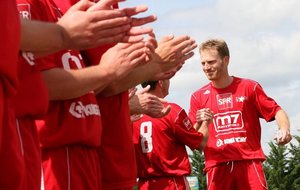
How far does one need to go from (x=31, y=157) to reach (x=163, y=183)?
593cm

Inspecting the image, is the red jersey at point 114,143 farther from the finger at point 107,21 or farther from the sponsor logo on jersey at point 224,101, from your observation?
the sponsor logo on jersey at point 224,101

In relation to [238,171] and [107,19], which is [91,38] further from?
[238,171]

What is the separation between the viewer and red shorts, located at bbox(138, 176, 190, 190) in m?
8.70

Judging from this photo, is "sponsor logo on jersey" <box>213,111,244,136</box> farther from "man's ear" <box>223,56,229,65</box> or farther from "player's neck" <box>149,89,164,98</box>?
"player's neck" <box>149,89,164,98</box>

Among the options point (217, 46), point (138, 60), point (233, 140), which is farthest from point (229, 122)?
point (138, 60)

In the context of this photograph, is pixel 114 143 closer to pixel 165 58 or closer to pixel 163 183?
pixel 165 58

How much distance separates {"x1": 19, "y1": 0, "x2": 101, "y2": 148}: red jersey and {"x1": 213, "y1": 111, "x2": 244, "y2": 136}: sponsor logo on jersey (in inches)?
246

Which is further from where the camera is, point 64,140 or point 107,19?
point 64,140

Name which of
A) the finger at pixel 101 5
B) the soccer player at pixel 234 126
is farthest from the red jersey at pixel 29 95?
the soccer player at pixel 234 126

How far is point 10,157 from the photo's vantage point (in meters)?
2.61

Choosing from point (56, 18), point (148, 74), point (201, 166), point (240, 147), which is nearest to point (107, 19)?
point (56, 18)

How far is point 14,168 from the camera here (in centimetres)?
262

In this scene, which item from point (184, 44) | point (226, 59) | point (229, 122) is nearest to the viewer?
point (184, 44)

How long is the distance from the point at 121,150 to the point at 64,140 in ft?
2.34
